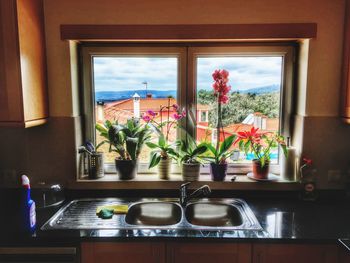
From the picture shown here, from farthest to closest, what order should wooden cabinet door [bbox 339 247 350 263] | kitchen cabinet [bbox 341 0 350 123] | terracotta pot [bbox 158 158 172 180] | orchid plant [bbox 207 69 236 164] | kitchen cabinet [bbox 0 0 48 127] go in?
terracotta pot [bbox 158 158 172 180]
orchid plant [bbox 207 69 236 164]
kitchen cabinet [bbox 341 0 350 123]
kitchen cabinet [bbox 0 0 48 127]
wooden cabinet door [bbox 339 247 350 263]

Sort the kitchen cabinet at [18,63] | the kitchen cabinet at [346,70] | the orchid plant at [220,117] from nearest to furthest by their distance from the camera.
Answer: the kitchen cabinet at [18,63], the kitchen cabinet at [346,70], the orchid plant at [220,117]

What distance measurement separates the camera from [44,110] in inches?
72.7

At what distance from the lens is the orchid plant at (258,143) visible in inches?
76.3

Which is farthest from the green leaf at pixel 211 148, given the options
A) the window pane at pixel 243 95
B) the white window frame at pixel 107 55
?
the white window frame at pixel 107 55

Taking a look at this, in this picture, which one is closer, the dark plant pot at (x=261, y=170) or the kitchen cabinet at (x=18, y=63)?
the kitchen cabinet at (x=18, y=63)

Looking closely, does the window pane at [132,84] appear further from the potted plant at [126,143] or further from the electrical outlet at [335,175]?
the electrical outlet at [335,175]

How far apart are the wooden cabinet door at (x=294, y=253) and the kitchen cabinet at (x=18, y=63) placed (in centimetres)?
134

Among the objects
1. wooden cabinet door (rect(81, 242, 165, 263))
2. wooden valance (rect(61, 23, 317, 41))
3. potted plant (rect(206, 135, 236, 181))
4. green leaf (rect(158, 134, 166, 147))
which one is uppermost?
wooden valance (rect(61, 23, 317, 41))

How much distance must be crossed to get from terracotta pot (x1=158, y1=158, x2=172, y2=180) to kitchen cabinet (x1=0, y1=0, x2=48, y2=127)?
0.78 metres

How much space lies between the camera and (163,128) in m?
2.08

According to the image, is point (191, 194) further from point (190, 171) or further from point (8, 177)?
point (8, 177)

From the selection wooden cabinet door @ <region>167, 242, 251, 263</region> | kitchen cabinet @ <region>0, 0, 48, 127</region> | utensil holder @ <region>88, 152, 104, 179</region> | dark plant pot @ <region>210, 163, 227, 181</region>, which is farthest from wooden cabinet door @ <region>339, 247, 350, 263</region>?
kitchen cabinet @ <region>0, 0, 48, 127</region>

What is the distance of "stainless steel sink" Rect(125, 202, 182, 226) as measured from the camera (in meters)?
1.84

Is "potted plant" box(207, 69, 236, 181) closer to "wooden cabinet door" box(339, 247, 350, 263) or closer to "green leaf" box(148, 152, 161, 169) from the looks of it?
"green leaf" box(148, 152, 161, 169)
